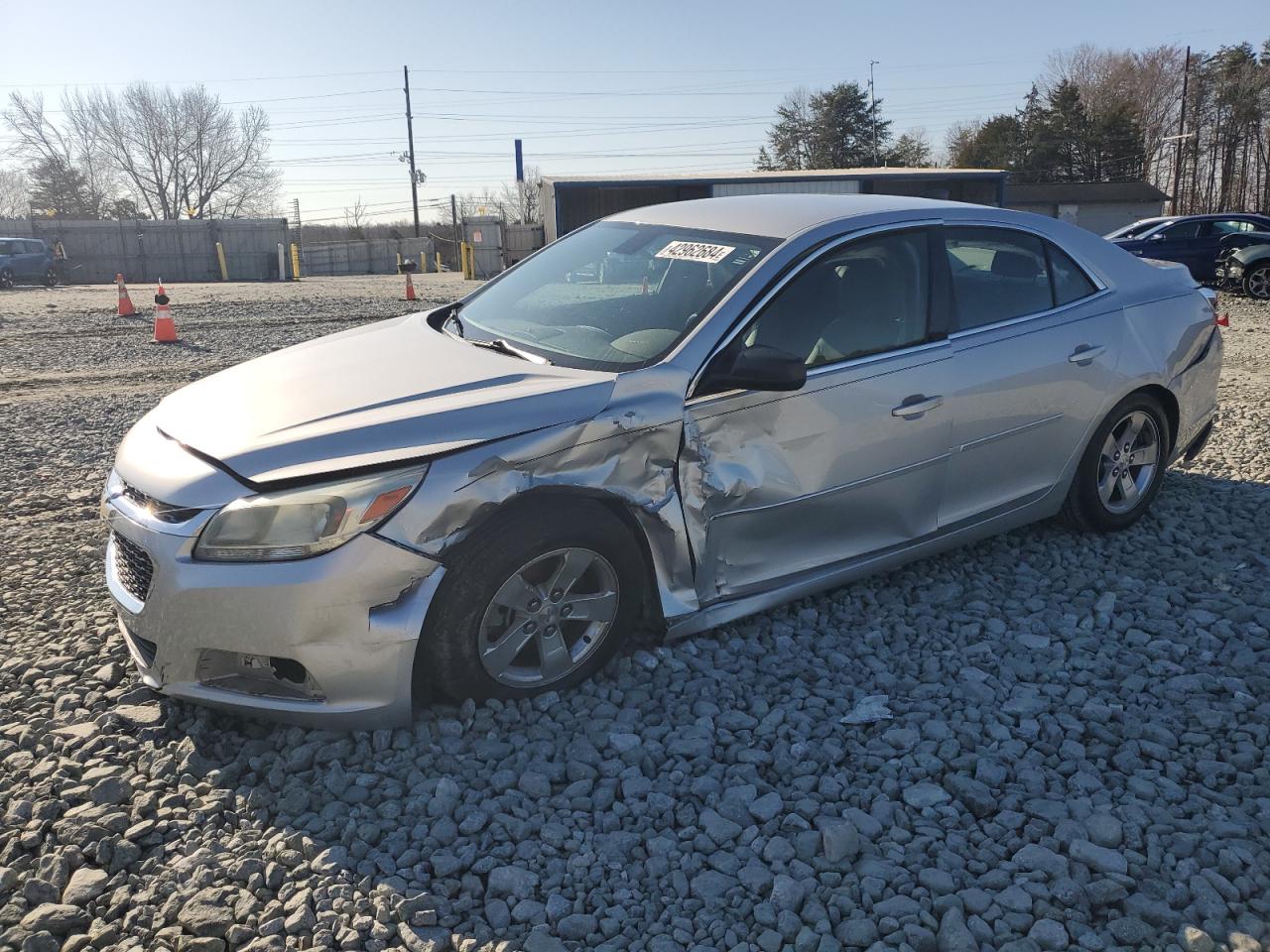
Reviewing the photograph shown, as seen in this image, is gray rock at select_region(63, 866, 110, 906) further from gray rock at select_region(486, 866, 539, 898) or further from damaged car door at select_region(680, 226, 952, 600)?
damaged car door at select_region(680, 226, 952, 600)

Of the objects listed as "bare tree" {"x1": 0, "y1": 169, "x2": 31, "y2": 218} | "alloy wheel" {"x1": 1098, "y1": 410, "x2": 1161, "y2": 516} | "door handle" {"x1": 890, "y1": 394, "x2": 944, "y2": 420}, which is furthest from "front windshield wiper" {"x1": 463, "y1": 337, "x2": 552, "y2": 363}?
"bare tree" {"x1": 0, "y1": 169, "x2": 31, "y2": 218}

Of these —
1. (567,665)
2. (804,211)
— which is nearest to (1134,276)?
(804,211)

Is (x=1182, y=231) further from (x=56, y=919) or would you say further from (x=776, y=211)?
(x=56, y=919)

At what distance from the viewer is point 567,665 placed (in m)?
3.49

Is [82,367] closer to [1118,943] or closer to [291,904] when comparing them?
[291,904]

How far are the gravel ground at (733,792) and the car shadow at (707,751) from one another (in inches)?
0.4

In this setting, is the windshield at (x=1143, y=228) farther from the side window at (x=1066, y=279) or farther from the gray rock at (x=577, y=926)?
the gray rock at (x=577, y=926)

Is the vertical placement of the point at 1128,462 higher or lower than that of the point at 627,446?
lower

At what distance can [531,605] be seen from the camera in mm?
3338

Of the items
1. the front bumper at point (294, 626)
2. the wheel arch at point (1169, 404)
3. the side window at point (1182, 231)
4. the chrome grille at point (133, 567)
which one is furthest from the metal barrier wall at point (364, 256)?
the front bumper at point (294, 626)

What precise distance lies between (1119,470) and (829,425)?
2.00 meters

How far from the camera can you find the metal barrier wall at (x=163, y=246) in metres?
41.2

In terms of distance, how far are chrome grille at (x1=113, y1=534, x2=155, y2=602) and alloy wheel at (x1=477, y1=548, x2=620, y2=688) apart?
1.04 metres

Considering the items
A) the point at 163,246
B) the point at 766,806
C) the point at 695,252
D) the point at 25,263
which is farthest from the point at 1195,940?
the point at 163,246
